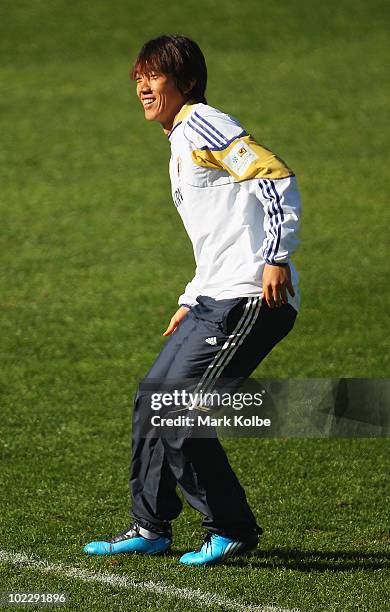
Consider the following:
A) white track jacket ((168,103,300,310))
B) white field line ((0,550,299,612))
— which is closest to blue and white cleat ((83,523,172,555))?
white field line ((0,550,299,612))

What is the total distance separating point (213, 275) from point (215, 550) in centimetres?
119

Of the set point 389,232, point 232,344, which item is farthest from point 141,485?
point 389,232

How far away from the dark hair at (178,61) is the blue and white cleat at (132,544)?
1919 mm

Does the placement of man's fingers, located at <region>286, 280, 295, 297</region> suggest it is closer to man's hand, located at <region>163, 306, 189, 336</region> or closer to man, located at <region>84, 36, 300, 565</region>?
man, located at <region>84, 36, 300, 565</region>

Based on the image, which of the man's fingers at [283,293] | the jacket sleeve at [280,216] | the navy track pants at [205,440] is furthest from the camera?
the navy track pants at [205,440]

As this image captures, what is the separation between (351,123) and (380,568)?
47.0 ft

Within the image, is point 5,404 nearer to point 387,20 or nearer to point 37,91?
point 37,91

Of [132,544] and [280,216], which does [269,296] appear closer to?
[280,216]

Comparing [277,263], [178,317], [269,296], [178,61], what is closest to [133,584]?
[178,317]

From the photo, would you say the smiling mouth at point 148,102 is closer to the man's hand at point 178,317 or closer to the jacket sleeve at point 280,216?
the jacket sleeve at point 280,216

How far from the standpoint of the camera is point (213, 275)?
4.96 m

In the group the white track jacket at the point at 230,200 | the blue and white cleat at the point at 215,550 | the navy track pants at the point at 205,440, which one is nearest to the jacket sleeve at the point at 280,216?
the white track jacket at the point at 230,200

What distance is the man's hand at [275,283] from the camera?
4.71 meters

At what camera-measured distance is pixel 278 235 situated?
15.3 feet
